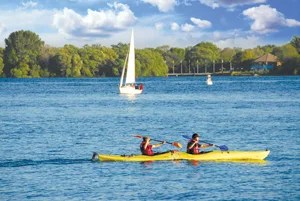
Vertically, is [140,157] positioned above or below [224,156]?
above

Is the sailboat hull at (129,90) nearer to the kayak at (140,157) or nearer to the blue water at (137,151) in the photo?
the blue water at (137,151)

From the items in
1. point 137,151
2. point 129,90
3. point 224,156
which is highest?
point 224,156

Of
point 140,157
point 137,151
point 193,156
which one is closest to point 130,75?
point 137,151

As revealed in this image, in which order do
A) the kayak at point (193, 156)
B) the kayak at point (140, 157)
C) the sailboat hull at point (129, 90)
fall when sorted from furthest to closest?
the sailboat hull at point (129, 90)
the kayak at point (193, 156)
the kayak at point (140, 157)

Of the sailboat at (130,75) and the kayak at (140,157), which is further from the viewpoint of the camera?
the sailboat at (130,75)

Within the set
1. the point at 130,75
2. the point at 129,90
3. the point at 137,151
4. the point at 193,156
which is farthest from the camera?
the point at 129,90

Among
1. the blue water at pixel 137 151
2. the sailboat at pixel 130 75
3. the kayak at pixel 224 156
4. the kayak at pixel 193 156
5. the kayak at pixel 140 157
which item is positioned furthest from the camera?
the sailboat at pixel 130 75

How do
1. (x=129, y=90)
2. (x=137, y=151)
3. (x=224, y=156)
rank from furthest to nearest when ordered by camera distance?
1. (x=129, y=90)
2. (x=137, y=151)
3. (x=224, y=156)

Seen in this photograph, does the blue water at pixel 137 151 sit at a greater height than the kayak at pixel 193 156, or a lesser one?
lesser

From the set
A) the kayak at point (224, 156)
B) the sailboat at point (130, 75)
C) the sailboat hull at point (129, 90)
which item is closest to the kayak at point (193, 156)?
the kayak at point (224, 156)

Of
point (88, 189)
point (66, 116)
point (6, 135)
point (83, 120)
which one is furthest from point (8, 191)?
point (66, 116)

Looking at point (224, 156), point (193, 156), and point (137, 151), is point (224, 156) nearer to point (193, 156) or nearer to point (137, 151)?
point (193, 156)

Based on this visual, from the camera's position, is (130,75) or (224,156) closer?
(224,156)

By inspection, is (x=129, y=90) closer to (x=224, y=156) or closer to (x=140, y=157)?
(x=224, y=156)
